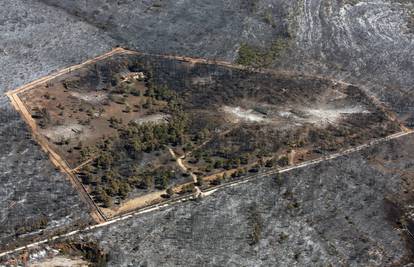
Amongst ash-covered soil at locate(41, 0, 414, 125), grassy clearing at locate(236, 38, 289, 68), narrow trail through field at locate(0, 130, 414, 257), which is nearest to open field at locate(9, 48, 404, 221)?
narrow trail through field at locate(0, 130, 414, 257)

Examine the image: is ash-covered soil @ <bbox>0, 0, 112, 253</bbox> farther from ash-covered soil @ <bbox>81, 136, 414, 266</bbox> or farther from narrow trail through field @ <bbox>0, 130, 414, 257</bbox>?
ash-covered soil @ <bbox>81, 136, 414, 266</bbox>

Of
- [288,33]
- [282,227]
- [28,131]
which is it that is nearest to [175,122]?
[28,131]

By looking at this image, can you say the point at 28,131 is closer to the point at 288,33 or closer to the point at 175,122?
the point at 175,122

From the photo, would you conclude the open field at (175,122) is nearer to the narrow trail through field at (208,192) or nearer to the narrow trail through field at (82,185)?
the narrow trail through field at (82,185)

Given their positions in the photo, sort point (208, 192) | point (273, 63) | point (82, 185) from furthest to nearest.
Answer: point (273, 63), point (208, 192), point (82, 185)

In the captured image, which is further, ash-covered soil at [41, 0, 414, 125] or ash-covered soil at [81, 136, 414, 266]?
ash-covered soil at [41, 0, 414, 125]

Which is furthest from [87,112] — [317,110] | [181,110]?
[317,110]

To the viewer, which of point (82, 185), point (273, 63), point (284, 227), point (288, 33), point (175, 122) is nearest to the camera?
point (284, 227)

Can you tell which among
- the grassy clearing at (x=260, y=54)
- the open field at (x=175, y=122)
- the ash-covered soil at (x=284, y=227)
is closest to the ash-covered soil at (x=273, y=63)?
the ash-covered soil at (x=284, y=227)

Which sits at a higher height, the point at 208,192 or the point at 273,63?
the point at 273,63

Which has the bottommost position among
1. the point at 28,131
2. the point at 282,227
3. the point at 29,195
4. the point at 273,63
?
the point at 29,195

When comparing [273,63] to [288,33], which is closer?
[273,63]
